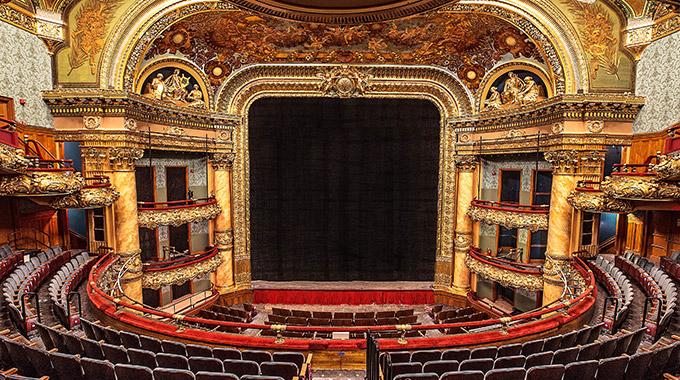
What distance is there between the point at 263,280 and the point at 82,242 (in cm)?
754

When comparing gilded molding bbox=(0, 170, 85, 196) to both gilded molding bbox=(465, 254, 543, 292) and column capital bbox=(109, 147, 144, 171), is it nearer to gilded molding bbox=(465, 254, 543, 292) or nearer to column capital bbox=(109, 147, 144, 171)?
column capital bbox=(109, 147, 144, 171)

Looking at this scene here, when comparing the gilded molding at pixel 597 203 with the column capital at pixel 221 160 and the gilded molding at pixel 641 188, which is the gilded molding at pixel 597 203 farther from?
the column capital at pixel 221 160

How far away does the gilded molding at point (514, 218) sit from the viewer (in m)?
12.9

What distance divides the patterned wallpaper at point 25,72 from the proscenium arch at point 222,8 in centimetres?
190

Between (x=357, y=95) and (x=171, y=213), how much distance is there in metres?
9.21

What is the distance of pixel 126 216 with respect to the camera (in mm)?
12195

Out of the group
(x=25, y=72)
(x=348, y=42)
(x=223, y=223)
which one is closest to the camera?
(x=25, y=72)

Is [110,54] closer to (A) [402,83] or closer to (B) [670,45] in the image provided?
(A) [402,83]

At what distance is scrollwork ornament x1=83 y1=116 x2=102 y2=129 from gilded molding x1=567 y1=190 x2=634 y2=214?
15792 mm

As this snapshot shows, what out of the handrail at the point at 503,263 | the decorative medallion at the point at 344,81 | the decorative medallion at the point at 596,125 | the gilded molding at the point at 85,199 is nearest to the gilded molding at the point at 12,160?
the gilded molding at the point at 85,199

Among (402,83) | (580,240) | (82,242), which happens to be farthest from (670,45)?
(82,242)

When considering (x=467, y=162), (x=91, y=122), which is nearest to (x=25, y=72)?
(x=91, y=122)

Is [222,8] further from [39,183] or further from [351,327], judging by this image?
[351,327]

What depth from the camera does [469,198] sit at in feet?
53.8
